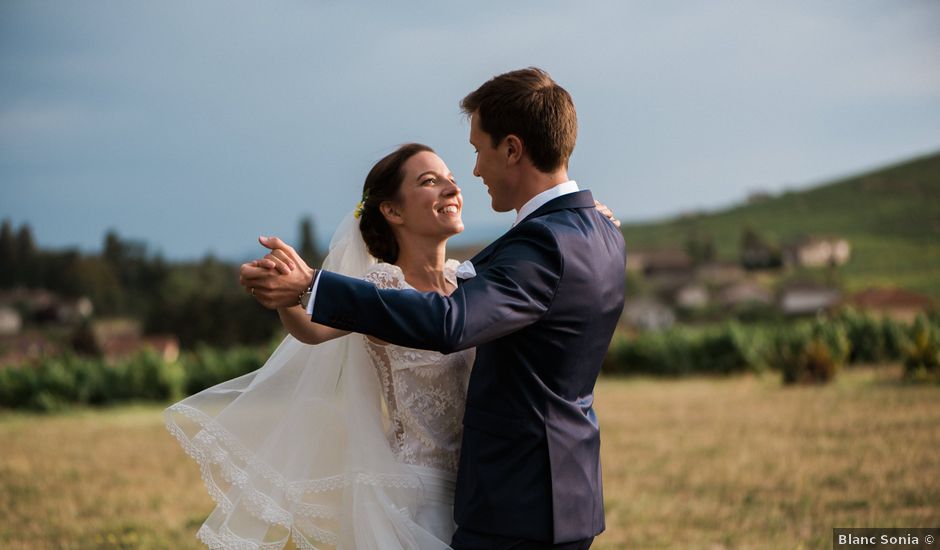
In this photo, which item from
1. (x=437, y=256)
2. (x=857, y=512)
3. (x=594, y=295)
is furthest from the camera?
(x=857, y=512)

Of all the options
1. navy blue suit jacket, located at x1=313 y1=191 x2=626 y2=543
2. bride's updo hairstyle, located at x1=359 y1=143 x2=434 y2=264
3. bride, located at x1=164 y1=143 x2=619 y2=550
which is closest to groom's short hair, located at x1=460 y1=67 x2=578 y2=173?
navy blue suit jacket, located at x1=313 y1=191 x2=626 y2=543

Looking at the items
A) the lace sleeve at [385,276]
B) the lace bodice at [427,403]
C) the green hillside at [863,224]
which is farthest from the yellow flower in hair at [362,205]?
the green hillside at [863,224]

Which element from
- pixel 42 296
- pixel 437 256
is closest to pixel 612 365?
pixel 437 256

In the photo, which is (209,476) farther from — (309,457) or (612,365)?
(612,365)

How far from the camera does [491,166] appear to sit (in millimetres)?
3047

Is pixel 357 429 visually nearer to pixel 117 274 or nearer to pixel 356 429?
pixel 356 429

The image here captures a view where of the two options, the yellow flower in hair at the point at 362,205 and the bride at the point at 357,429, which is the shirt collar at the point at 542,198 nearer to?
the bride at the point at 357,429

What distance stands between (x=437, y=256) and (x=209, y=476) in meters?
1.28

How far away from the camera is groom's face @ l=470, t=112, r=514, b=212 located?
9.91ft

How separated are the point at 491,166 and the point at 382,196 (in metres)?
1.07

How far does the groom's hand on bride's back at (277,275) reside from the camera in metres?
2.66

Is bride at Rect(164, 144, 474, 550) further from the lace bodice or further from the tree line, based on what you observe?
the tree line

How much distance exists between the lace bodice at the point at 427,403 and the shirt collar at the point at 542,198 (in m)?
0.85

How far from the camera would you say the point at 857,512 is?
8062 mm
